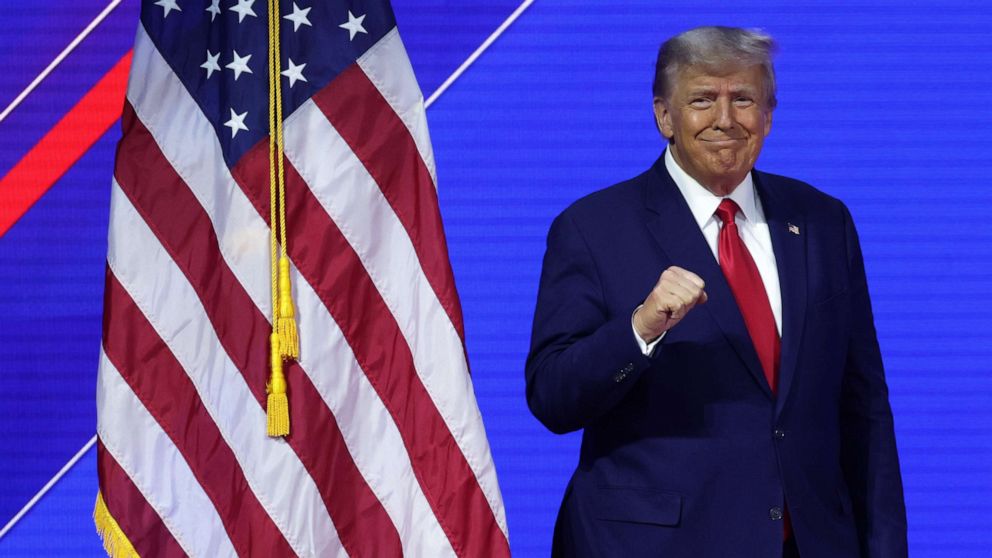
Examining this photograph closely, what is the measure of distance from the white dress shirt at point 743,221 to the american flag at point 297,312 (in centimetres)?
44

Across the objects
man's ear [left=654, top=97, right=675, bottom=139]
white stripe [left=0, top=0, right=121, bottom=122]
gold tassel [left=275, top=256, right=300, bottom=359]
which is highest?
white stripe [left=0, top=0, right=121, bottom=122]

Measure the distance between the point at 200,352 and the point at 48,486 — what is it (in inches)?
35.0

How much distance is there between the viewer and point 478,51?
2.93 meters

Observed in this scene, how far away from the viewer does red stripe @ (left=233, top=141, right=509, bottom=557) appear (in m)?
2.21

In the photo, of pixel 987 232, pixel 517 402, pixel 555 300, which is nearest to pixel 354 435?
pixel 555 300

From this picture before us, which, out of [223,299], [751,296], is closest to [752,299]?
[751,296]

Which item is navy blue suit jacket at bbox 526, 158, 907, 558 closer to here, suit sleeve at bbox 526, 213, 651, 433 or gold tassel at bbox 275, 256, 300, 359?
suit sleeve at bbox 526, 213, 651, 433

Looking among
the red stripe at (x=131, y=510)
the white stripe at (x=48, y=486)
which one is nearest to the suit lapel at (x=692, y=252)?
the red stripe at (x=131, y=510)

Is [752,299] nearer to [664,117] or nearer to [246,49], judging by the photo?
[664,117]

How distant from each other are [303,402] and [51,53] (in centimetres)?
111

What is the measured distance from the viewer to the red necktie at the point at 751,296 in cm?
190

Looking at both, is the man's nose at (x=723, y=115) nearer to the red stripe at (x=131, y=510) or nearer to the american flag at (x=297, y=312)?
the american flag at (x=297, y=312)

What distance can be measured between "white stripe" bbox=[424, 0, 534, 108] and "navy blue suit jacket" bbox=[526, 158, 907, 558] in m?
1.03

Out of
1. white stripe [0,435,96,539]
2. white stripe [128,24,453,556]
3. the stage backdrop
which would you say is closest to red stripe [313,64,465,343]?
white stripe [128,24,453,556]
